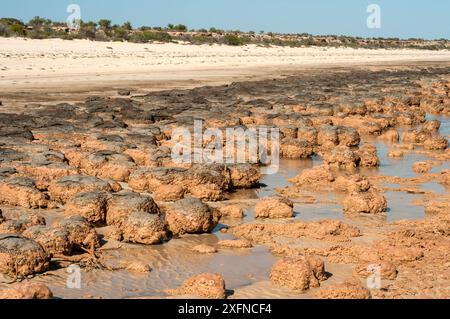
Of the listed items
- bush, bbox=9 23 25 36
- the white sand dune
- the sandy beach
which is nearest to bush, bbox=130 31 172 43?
the white sand dune

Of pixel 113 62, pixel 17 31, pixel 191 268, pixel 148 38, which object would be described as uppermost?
pixel 17 31

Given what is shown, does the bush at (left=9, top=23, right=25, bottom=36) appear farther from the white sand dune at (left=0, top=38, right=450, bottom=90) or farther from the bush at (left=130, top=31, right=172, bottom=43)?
the bush at (left=130, top=31, right=172, bottom=43)

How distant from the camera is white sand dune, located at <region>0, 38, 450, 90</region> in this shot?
1184 inches

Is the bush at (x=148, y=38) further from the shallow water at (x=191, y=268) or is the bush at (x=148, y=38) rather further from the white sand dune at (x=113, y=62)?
the shallow water at (x=191, y=268)

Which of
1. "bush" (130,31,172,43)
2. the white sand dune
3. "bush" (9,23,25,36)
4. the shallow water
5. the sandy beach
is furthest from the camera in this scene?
"bush" (130,31,172,43)

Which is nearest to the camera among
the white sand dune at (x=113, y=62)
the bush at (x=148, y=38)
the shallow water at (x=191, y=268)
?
the shallow water at (x=191, y=268)

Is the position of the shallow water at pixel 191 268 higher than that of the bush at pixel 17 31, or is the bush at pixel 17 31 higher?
the bush at pixel 17 31

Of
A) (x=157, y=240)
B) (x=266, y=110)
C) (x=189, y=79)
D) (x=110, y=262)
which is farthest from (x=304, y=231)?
(x=189, y=79)

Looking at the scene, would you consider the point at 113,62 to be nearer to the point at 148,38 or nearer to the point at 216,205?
the point at 148,38

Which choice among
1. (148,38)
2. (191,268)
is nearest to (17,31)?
(148,38)

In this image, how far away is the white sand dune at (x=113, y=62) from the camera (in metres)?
30.1

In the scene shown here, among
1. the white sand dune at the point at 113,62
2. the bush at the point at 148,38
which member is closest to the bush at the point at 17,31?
the white sand dune at the point at 113,62

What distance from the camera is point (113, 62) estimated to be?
1501 inches

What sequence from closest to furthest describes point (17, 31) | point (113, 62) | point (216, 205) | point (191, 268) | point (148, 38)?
point (191, 268) → point (216, 205) → point (113, 62) → point (17, 31) → point (148, 38)
